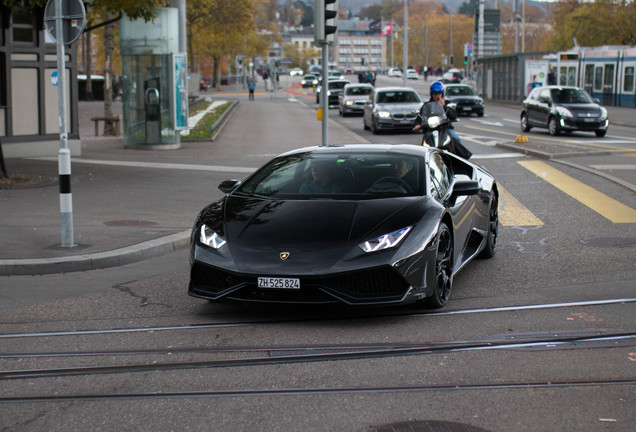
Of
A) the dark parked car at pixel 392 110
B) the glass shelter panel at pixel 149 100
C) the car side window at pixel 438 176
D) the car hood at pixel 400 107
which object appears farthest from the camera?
the car hood at pixel 400 107

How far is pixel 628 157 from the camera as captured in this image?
2069 centimetres

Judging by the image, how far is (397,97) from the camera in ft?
103

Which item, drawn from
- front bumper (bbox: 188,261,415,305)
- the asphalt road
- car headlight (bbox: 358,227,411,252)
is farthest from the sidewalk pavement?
car headlight (bbox: 358,227,411,252)

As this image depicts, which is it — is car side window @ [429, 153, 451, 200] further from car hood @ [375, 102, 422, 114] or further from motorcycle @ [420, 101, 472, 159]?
car hood @ [375, 102, 422, 114]

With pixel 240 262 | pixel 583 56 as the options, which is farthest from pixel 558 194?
pixel 583 56

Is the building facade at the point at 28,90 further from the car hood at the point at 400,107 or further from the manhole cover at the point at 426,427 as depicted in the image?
the manhole cover at the point at 426,427

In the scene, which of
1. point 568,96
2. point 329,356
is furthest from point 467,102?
point 329,356

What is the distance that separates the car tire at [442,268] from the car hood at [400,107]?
2257cm

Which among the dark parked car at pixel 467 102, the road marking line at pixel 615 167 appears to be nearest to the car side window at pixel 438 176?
the road marking line at pixel 615 167

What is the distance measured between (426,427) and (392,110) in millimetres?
25852

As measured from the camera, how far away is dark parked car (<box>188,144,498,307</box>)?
6.36m

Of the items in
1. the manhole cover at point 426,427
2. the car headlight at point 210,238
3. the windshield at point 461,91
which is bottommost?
the manhole cover at point 426,427

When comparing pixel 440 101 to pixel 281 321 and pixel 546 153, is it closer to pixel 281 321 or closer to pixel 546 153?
pixel 281 321

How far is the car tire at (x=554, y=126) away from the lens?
93.1ft
